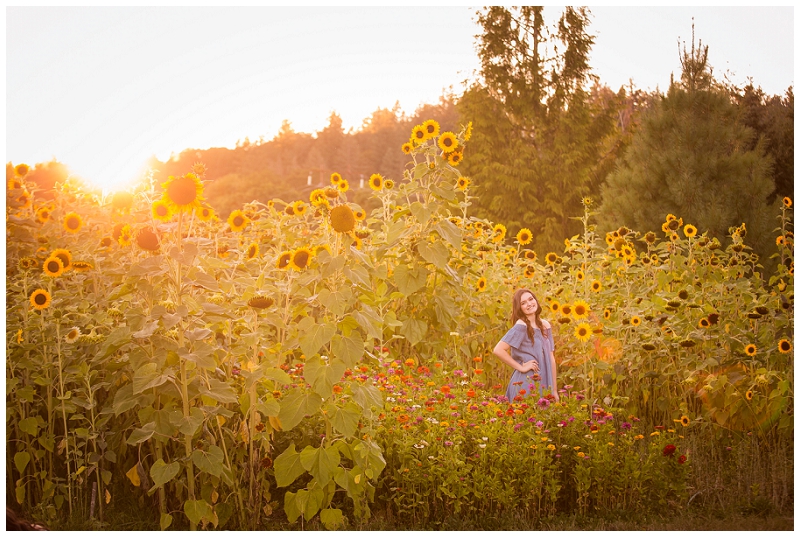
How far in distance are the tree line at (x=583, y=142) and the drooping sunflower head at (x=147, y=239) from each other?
99cm

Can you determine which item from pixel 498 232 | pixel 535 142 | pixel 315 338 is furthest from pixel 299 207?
pixel 535 142

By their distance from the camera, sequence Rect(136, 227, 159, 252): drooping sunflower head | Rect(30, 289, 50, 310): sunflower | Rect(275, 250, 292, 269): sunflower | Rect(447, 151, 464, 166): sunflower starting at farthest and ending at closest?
Rect(447, 151, 464, 166): sunflower, Rect(30, 289, 50, 310): sunflower, Rect(275, 250, 292, 269): sunflower, Rect(136, 227, 159, 252): drooping sunflower head

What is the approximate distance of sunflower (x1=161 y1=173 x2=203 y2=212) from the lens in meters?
2.79

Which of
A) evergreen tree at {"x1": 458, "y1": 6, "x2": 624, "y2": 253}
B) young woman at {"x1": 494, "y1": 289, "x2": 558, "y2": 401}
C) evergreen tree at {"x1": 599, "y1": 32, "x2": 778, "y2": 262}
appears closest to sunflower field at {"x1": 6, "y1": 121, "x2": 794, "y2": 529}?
young woman at {"x1": 494, "y1": 289, "x2": 558, "y2": 401}

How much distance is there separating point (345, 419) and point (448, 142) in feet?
Result: 6.24

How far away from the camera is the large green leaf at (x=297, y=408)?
9.34ft

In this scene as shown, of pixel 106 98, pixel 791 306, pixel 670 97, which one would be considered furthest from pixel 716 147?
pixel 106 98

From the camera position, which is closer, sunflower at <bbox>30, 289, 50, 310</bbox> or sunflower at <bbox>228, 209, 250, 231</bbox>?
sunflower at <bbox>30, 289, 50, 310</bbox>

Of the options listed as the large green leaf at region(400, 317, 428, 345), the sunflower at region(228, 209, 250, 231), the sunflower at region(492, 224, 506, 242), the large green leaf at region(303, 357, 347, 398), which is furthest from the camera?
the sunflower at region(492, 224, 506, 242)

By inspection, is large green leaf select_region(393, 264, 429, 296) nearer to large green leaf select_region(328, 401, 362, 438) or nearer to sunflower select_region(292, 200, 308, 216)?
sunflower select_region(292, 200, 308, 216)

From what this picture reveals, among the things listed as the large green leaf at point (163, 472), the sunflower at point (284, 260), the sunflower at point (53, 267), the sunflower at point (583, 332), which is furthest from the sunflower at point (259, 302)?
the sunflower at point (583, 332)

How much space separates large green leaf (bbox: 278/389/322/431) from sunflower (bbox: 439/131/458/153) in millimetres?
1853

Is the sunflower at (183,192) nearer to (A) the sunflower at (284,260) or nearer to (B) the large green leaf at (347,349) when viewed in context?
(A) the sunflower at (284,260)

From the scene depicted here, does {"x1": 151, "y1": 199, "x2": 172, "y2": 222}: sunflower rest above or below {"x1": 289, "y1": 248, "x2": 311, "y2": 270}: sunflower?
above
